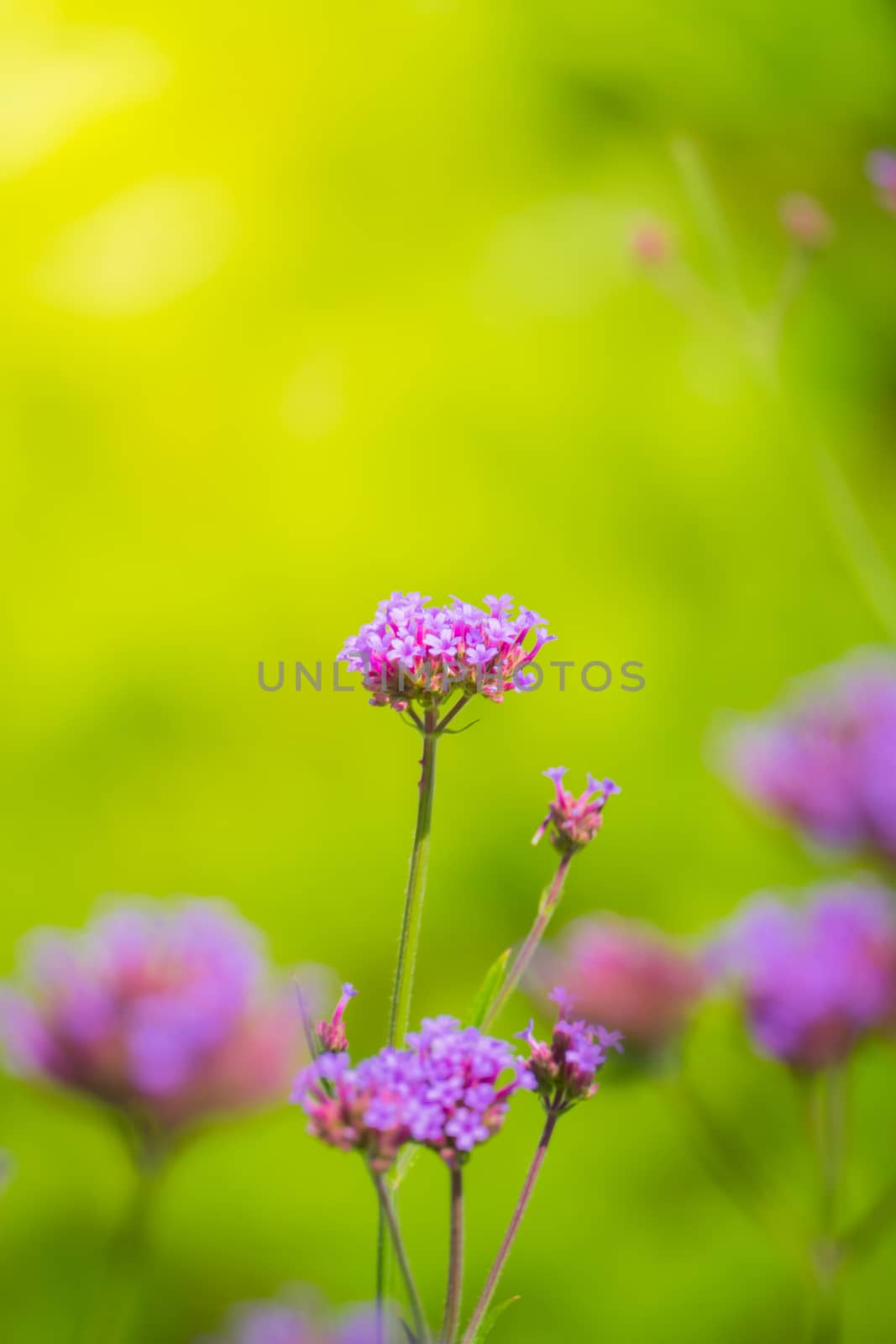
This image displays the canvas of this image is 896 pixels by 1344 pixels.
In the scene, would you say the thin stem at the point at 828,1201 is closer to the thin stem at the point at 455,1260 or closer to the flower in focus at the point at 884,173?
the thin stem at the point at 455,1260

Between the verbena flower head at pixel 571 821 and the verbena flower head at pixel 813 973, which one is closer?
the verbena flower head at pixel 571 821

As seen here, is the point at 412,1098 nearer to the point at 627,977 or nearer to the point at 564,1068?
the point at 564,1068

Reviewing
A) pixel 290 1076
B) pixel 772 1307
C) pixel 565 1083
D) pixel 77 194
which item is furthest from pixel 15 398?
pixel 772 1307

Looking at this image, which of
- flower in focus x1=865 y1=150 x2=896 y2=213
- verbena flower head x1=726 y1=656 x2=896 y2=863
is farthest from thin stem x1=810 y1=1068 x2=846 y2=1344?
flower in focus x1=865 y1=150 x2=896 y2=213

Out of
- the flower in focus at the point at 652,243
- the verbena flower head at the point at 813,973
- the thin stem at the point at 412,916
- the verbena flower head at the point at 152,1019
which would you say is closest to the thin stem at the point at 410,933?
the thin stem at the point at 412,916

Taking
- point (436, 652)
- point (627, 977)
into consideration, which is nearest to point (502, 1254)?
point (436, 652)

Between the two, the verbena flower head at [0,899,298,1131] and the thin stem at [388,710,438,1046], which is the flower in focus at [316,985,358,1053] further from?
the verbena flower head at [0,899,298,1131]
